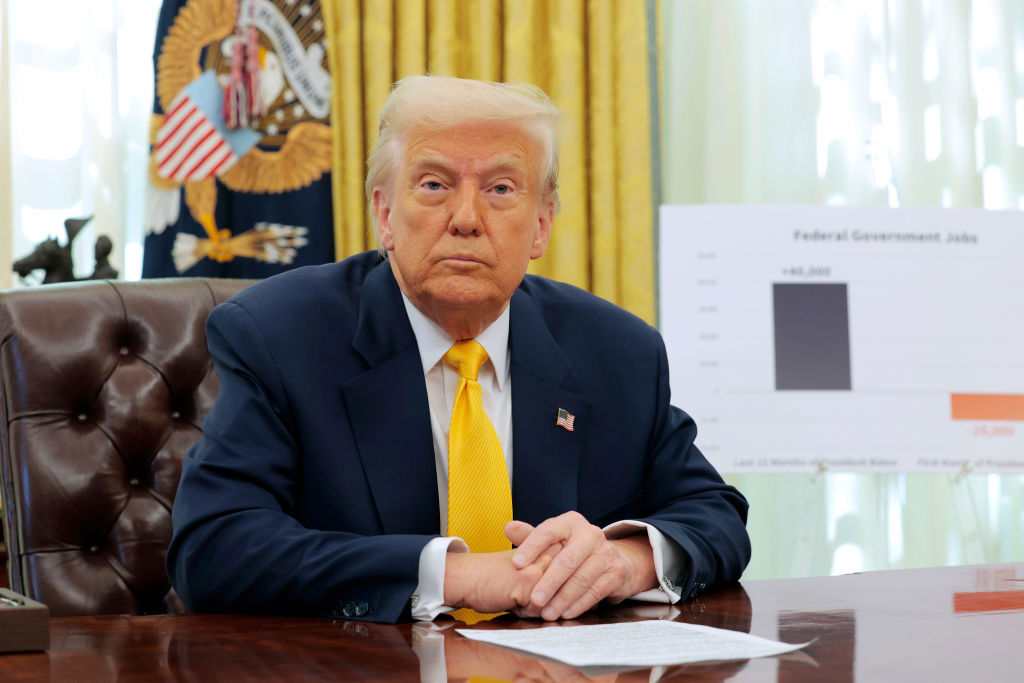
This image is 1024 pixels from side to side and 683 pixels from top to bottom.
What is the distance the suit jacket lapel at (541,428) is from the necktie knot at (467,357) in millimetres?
55

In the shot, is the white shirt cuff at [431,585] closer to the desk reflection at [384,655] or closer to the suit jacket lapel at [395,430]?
the desk reflection at [384,655]

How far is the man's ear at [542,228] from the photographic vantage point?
173 centimetres

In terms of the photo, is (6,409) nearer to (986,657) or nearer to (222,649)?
(222,649)

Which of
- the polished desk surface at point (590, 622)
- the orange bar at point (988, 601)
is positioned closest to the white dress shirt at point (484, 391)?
the polished desk surface at point (590, 622)

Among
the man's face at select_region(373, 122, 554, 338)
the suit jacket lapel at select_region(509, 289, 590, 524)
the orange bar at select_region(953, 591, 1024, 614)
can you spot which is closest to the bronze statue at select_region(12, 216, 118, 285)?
the man's face at select_region(373, 122, 554, 338)

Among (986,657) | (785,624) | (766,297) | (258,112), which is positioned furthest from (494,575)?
(258,112)

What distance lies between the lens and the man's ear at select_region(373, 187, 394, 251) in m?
1.68

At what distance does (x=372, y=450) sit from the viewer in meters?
1.47

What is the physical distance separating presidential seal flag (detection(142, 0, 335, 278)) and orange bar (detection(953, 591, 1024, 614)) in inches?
86.8

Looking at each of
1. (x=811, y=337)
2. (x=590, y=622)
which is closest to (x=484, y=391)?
(x=590, y=622)

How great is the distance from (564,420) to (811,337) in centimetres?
156

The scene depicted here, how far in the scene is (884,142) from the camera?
3.51 m

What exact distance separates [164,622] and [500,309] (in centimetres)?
75

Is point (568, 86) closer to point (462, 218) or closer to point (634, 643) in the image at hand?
point (462, 218)
